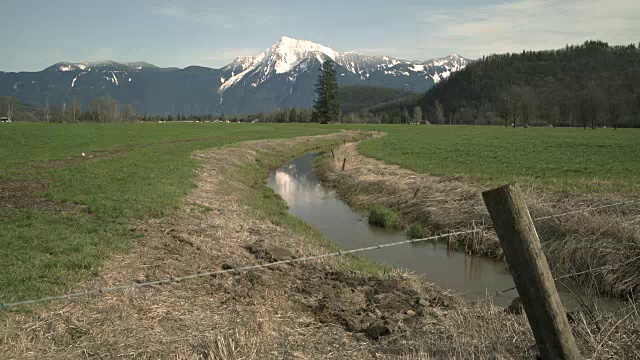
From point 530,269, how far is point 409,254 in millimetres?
10504

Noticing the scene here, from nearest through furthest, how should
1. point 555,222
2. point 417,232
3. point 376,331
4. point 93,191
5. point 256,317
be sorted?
point 376,331, point 256,317, point 555,222, point 417,232, point 93,191

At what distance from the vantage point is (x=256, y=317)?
756 centimetres

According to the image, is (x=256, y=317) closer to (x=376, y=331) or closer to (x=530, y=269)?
(x=376, y=331)

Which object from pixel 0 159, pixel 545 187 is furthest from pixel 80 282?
pixel 0 159

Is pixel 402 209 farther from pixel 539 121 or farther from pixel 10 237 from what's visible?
pixel 539 121

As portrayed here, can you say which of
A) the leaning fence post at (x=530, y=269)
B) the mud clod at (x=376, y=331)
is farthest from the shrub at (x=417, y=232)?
the leaning fence post at (x=530, y=269)

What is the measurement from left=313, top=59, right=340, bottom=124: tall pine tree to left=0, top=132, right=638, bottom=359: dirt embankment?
12256 cm

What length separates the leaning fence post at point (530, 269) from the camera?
4449 millimetres

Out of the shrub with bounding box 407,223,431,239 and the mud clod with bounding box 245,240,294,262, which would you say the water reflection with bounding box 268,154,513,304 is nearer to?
the shrub with bounding box 407,223,431,239

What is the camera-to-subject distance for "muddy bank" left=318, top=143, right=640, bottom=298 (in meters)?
11.0

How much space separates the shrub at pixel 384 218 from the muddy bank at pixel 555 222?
524 millimetres

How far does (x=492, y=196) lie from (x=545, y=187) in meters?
14.8

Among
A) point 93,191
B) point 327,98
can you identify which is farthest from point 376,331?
point 327,98

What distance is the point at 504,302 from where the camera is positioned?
34.9 feet
